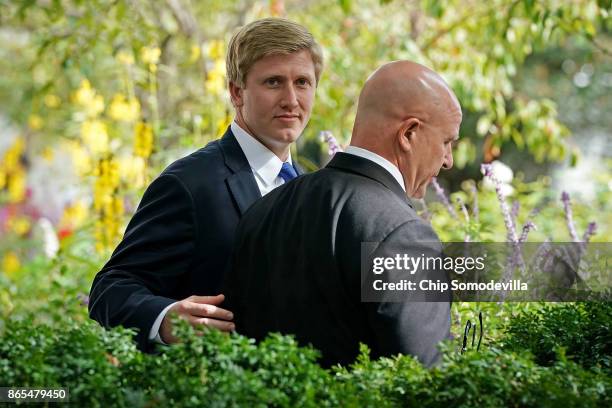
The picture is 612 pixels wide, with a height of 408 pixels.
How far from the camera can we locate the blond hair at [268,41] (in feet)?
10.4

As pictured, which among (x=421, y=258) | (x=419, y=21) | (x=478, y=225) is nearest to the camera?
(x=421, y=258)

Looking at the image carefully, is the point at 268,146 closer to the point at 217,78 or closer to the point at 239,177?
the point at 239,177

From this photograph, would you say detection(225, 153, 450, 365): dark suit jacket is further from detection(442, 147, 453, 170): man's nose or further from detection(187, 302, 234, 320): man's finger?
detection(442, 147, 453, 170): man's nose

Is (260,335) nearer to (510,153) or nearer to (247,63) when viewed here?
(247,63)

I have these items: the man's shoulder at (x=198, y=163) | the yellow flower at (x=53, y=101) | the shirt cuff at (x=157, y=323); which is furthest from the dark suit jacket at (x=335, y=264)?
the yellow flower at (x=53, y=101)

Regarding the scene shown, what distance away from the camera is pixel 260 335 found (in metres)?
2.68

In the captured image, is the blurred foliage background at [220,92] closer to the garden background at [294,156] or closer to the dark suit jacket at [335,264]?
the garden background at [294,156]

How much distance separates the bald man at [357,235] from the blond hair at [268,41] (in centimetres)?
54

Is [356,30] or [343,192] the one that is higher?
[356,30]

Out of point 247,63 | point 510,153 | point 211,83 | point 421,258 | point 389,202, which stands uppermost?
point 510,153

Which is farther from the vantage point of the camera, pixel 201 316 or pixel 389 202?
pixel 201 316

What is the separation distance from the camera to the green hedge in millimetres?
2008

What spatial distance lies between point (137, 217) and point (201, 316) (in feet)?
1.76

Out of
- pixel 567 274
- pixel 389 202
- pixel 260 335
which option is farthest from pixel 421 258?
pixel 567 274
